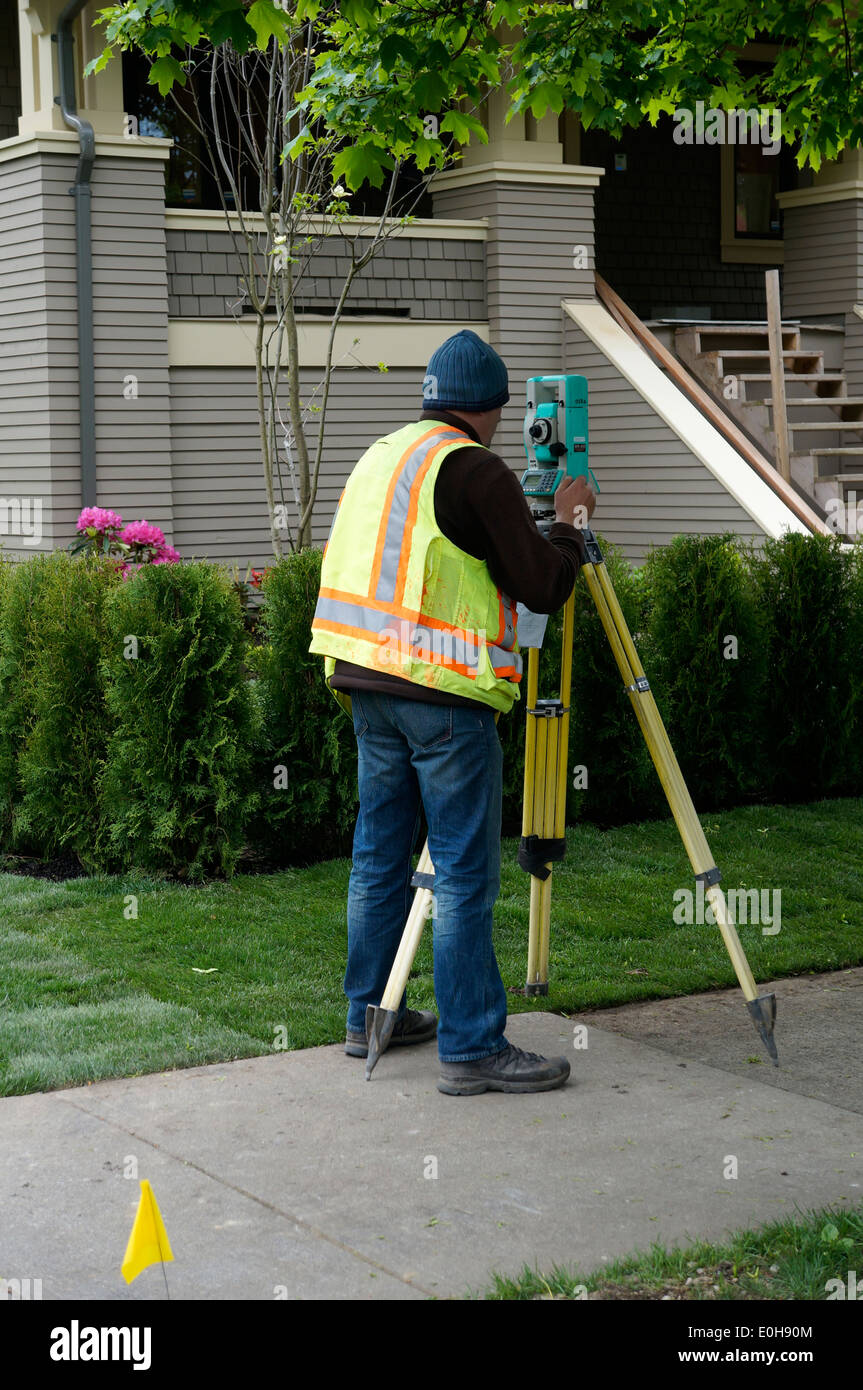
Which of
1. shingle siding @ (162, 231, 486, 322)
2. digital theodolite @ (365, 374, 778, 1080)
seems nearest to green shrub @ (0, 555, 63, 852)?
digital theodolite @ (365, 374, 778, 1080)

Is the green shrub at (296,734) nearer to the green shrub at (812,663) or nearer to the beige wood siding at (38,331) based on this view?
the green shrub at (812,663)

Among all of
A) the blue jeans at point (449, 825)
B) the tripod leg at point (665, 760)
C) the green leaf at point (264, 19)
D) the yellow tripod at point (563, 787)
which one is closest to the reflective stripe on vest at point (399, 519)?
the blue jeans at point (449, 825)

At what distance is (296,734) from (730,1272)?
4105 mm

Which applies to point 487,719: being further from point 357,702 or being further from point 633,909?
point 633,909

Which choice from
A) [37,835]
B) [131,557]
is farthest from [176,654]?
[131,557]

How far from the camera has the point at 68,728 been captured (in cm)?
713

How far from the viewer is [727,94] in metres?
7.64

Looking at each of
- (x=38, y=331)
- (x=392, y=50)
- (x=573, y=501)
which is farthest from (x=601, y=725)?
(x=38, y=331)

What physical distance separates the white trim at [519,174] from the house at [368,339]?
0.02 metres

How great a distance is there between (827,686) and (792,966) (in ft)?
9.98

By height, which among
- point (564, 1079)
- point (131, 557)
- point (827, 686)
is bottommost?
point (564, 1079)

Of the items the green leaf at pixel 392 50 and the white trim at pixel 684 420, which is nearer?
the green leaf at pixel 392 50

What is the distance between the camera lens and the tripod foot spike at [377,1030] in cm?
466

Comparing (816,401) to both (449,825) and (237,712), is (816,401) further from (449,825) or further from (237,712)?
(449,825)
